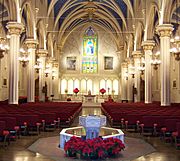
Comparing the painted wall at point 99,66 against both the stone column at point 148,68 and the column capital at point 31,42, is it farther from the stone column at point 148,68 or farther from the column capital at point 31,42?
the column capital at point 31,42

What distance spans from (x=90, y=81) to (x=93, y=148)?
41748 millimetres

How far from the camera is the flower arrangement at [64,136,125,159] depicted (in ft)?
22.1

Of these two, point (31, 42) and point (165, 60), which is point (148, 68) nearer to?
point (165, 60)

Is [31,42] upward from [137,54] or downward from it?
upward

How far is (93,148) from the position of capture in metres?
6.74

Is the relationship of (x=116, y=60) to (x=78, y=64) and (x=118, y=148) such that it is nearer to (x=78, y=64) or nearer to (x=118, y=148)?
(x=78, y=64)

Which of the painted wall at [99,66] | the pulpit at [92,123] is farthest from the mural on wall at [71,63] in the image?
the pulpit at [92,123]

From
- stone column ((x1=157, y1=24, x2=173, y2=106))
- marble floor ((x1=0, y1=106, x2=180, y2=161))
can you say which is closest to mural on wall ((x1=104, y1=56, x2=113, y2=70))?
stone column ((x1=157, y1=24, x2=173, y2=106))

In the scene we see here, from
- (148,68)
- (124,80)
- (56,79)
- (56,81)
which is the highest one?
(148,68)

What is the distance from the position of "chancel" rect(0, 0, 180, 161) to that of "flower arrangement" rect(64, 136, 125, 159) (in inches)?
0.9

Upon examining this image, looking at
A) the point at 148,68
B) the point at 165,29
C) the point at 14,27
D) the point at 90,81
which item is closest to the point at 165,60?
the point at 165,29

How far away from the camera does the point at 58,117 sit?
14727mm

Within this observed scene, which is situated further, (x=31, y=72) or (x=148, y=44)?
(x=148, y=44)

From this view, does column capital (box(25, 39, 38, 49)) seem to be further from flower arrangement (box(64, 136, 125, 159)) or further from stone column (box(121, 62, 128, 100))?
stone column (box(121, 62, 128, 100))
